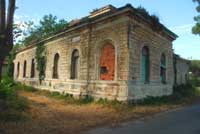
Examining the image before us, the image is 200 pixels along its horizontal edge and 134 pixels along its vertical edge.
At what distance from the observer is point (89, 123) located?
8.53 metres

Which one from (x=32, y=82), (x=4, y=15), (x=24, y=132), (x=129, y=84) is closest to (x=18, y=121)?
(x=24, y=132)

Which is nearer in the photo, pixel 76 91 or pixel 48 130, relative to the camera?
pixel 48 130

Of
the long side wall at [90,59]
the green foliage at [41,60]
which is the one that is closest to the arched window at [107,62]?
the long side wall at [90,59]

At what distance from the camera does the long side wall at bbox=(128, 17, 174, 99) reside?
42.5 feet

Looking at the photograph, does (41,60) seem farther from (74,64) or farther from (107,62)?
(107,62)

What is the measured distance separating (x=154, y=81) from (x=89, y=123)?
7.84 metres

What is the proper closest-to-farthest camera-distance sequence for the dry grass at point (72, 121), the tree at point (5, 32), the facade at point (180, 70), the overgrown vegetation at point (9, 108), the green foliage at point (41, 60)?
the dry grass at point (72, 121) < the overgrown vegetation at point (9, 108) < the tree at point (5, 32) < the green foliage at point (41, 60) < the facade at point (180, 70)

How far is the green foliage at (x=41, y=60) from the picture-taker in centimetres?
2116

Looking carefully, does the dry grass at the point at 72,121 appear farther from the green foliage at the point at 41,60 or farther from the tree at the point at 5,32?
the green foliage at the point at 41,60

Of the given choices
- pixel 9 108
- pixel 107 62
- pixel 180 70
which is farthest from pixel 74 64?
pixel 180 70

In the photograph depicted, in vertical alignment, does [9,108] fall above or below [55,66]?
below

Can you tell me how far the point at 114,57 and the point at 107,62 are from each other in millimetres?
633

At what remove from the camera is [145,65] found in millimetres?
14711

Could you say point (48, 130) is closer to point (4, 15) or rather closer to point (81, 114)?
point (81, 114)
